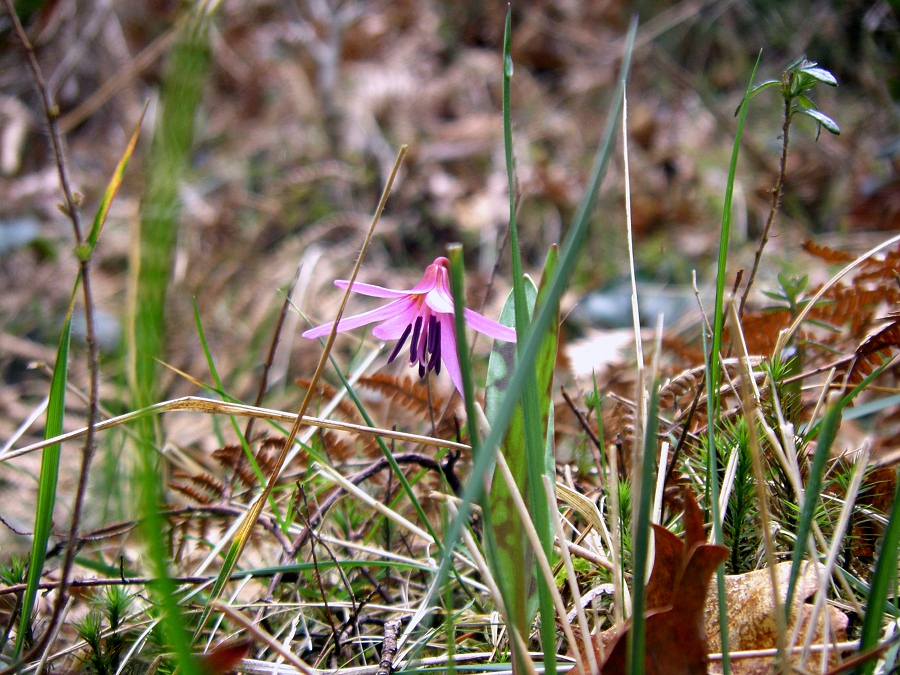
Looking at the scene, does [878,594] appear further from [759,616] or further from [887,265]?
[887,265]

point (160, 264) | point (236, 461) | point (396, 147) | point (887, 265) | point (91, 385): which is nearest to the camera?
point (160, 264)

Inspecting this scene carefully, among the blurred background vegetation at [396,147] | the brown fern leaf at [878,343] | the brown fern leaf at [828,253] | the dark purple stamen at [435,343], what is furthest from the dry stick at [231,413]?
the blurred background vegetation at [396,147]

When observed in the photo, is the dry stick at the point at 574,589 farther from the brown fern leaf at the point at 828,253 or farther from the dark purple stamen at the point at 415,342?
the brown fern leaf at the point at 828,253

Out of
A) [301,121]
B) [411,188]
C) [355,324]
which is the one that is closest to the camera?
[355,324]

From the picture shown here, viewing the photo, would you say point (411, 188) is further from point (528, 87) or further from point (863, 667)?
point (863, 667)

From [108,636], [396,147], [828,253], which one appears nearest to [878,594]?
[828,253]

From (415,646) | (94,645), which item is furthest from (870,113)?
(94,645)
